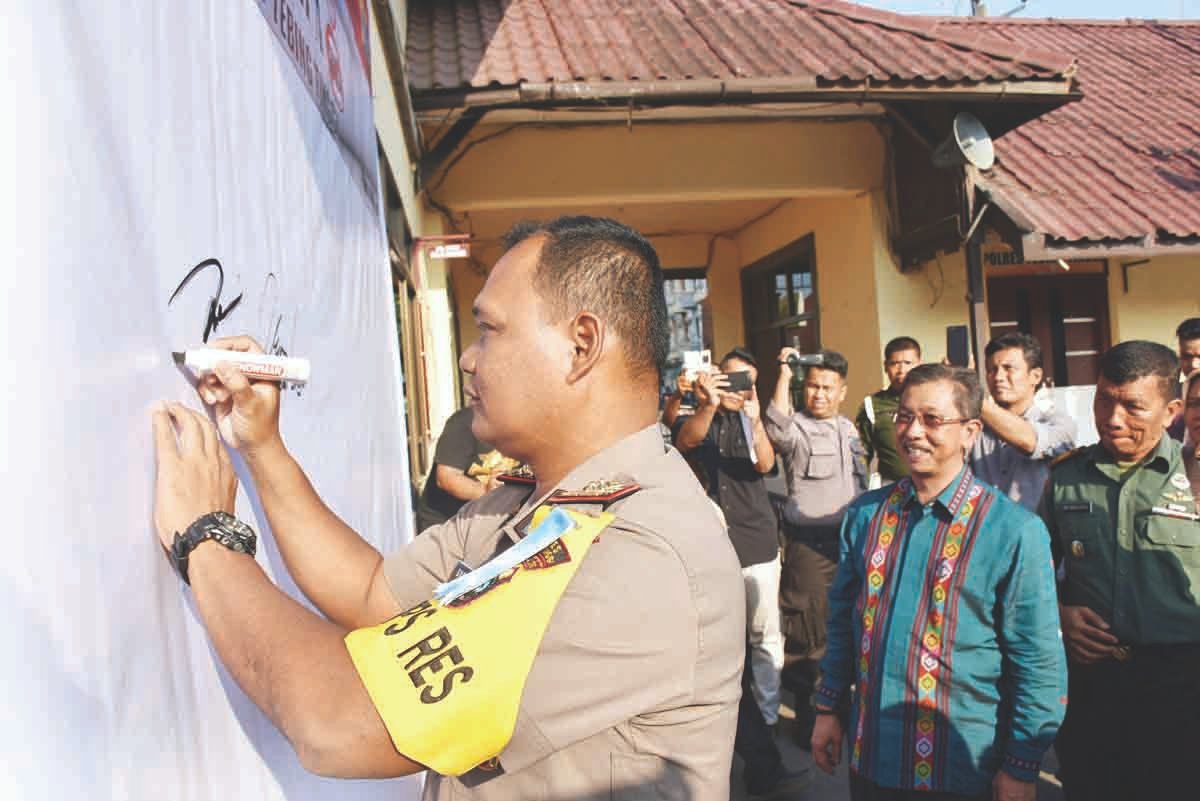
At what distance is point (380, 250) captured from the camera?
2963mm

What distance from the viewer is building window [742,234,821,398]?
8.12m

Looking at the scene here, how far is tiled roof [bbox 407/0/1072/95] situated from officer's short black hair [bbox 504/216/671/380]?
4.46 metres

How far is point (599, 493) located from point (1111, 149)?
8.49 m

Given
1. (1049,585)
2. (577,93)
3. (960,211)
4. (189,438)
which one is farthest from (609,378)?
(960,211)

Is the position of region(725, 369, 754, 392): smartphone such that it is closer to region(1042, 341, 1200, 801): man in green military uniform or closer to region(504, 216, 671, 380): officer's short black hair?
region(1042, 341, 1200, 801): man in green military uniform

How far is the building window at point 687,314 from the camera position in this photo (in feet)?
33.0

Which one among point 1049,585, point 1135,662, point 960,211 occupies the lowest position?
point 1135,662

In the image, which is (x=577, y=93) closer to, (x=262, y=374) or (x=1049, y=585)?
(x=1049, y=585)

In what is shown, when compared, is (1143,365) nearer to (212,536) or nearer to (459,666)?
(459,666)

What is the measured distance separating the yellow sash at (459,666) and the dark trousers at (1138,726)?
7.60 feet

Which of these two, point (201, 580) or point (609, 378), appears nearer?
point (201, 580)

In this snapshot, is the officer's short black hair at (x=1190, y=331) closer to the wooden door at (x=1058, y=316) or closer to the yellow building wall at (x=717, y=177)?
the yellow building wall at (x=717, y=177)

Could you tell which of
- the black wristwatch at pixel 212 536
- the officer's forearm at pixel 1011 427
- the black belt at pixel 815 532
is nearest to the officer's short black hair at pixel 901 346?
the black belt at pixel 815 532

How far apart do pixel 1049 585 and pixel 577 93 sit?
4290 millimetres
